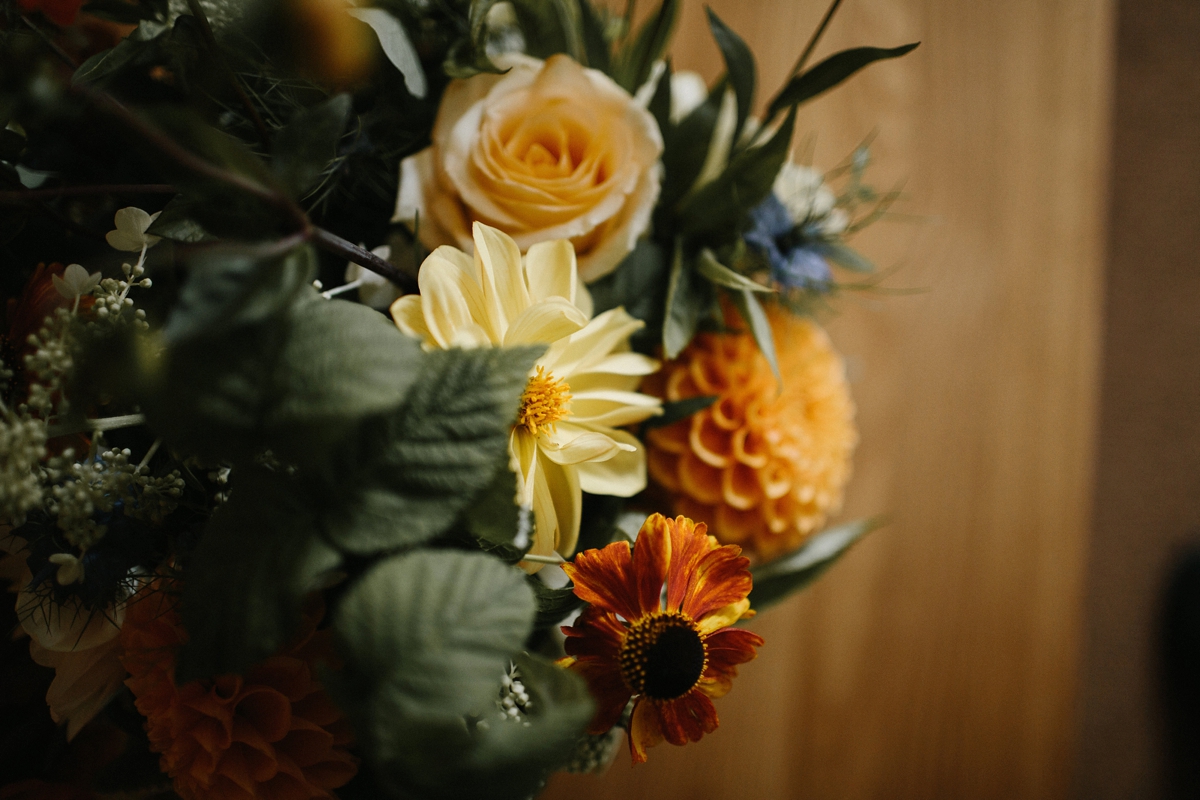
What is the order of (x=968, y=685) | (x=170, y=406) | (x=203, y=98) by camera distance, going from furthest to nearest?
(x=968, y=685) → (x=203, y=98) → (x=170, y=406)

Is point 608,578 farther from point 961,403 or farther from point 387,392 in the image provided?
point 961,403

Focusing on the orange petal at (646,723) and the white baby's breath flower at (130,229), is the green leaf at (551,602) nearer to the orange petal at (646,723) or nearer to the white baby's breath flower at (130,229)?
the orange petal at (646,723)

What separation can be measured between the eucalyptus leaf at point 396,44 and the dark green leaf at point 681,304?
0.46 feet

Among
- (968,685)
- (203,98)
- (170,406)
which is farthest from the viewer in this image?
(968,685)

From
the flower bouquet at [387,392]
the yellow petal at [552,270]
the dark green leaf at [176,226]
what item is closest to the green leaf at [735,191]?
the flower bouquet at [387,392]

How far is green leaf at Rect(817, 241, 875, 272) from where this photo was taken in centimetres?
40

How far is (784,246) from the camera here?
1.27ft

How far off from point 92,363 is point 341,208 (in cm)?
18

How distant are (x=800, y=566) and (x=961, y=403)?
1.24ft

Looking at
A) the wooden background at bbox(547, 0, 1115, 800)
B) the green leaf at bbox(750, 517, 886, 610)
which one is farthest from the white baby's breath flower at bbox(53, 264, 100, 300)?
the wooden background at bbox(547, 0, 1115, 800)

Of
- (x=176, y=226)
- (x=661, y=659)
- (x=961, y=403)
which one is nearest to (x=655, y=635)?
(x=661, y=659)

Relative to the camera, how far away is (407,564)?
17 centimetres

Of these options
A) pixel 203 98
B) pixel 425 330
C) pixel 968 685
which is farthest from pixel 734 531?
pixel 968 685

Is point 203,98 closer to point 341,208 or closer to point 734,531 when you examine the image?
point 341,208
